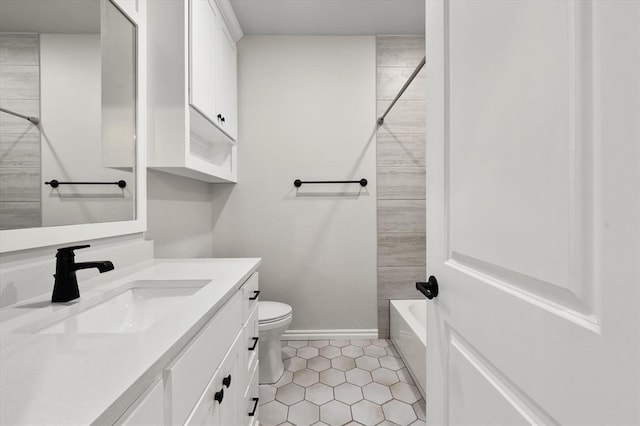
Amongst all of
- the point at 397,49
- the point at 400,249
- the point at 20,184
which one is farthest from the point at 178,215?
the point at 397,49

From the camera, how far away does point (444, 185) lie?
0.81 metres

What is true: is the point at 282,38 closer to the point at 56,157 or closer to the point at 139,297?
the point at 56,157

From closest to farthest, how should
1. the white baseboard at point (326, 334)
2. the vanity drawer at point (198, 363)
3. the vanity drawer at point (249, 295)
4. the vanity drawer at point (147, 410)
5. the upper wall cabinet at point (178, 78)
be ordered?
the vanity drawer at point (147, 410)
the vanity drawer at point (198, 363)
the vanity drawer at point (249, 295)
the upper wall cabinet at point (178, 78)
the white baseboard at point (326, 334)

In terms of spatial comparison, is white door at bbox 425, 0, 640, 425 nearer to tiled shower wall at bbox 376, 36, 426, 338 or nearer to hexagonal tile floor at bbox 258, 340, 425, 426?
hexagonal tile floor at bbox 258, 340, 425, 426

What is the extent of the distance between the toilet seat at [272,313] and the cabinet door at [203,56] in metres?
1.24

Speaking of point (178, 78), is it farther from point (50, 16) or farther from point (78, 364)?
point (78, 364)

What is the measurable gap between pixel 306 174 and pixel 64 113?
1629 millimetres

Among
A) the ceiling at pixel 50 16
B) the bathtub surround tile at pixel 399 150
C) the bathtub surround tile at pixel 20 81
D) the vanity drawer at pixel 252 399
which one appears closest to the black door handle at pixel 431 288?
the vanity drawer at pixel 252 399

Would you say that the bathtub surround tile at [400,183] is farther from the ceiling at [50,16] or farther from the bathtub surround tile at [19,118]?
the bathtub surround tile at [19,118]

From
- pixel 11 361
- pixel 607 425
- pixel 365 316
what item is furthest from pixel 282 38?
pixel 607 425

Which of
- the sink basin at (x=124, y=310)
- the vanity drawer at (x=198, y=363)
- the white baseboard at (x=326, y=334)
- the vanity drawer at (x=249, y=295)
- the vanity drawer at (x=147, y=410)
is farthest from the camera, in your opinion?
the white baseboard at (x=326, y=334)

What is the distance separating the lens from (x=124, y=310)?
964mm

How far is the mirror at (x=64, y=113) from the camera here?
2.58ft

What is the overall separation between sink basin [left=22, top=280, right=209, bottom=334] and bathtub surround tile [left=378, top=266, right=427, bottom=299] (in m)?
1.66
